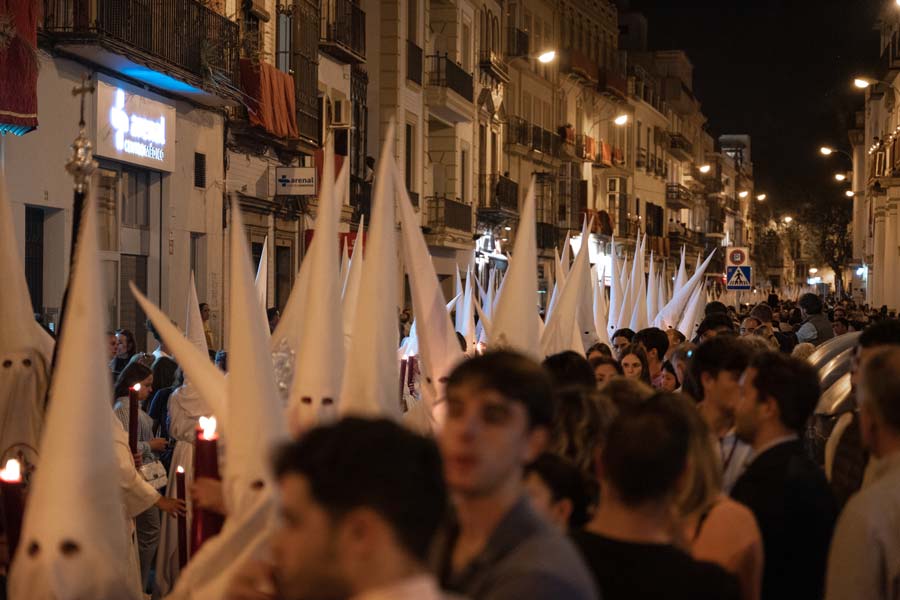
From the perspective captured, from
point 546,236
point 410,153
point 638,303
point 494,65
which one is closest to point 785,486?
point 638,303

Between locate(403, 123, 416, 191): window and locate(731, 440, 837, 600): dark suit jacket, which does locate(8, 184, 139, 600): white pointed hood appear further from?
locate(403, 123, 416, 191): window

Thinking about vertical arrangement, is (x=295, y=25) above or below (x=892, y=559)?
above

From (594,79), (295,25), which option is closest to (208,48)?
(295,25)

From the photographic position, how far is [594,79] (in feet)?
191

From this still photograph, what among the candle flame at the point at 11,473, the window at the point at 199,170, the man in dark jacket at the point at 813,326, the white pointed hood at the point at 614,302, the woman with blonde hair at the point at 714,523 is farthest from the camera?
the window at the point at 199,170

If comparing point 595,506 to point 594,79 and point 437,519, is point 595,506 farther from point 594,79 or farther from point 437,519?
point 594,79

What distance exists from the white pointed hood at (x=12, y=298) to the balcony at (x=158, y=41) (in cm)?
1228

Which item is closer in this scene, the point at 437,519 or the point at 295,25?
the point at 437,519

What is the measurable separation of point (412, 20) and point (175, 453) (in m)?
27.4

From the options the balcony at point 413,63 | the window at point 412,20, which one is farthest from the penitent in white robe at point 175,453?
the window at point 412,20

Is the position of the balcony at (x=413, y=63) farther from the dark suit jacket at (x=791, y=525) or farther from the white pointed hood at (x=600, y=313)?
the dark suit jacket at (x=791, y=525)

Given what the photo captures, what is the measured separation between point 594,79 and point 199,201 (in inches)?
1436

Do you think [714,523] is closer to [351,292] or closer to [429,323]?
[429,323]

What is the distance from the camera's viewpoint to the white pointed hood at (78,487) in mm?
4699
